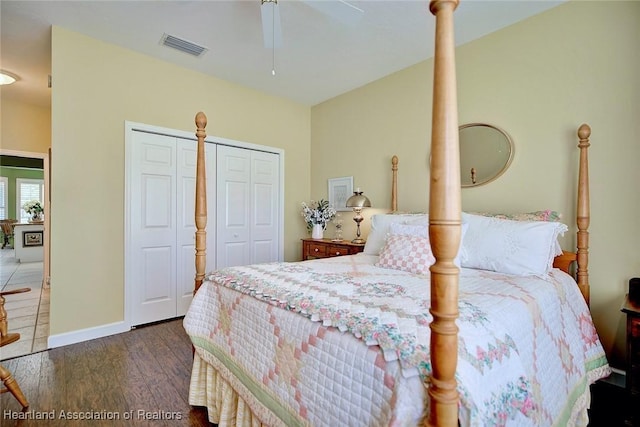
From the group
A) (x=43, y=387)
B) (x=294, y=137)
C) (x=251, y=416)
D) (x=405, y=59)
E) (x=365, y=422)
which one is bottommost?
(x=43, y=387)

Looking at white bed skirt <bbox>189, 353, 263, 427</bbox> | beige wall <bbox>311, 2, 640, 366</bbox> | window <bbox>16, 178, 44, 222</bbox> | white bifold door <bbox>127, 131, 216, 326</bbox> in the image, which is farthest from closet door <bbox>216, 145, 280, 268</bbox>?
window <bbox>16, 178, 44, 222</bbox>

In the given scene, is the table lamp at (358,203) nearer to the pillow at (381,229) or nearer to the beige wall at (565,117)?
the beige wall at (565,117)

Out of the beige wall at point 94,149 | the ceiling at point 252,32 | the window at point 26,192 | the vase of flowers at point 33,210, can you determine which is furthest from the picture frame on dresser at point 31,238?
the beige wall at point 94,149

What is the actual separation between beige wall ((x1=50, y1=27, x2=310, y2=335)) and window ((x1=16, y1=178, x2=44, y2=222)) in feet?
27.2

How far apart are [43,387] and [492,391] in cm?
267

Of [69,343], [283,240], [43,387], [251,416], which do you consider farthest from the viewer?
[283,240]

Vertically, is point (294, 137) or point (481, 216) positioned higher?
point (294, 137)

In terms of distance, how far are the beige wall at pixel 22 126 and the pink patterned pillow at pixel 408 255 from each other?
4.95 meters

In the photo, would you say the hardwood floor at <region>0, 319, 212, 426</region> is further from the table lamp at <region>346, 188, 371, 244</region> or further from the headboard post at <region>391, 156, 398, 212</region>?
the headboard post at <region>391, 156, 398, 212</region>

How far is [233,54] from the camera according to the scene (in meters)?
3.08

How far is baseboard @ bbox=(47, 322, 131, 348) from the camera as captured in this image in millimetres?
2639

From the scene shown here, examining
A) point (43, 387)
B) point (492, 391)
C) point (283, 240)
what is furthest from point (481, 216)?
point (43, 387)

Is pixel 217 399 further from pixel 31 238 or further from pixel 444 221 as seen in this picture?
pixel 31 238

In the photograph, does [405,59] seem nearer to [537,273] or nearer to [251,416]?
[537,273]
